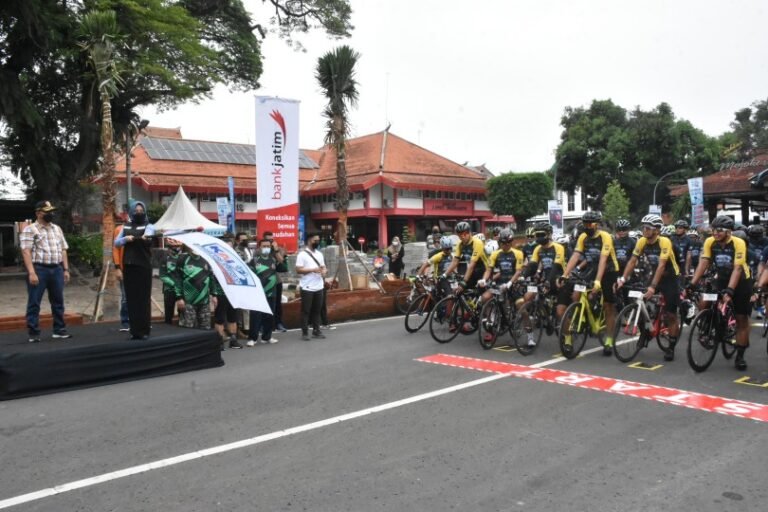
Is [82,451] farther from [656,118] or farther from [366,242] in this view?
[656,118]

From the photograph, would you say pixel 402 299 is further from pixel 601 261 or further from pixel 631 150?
pixel 631 150

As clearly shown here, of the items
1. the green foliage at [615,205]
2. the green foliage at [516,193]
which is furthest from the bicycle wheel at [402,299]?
the green foliage at [516,193]

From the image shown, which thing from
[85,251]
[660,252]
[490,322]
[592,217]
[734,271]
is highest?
[592,217]

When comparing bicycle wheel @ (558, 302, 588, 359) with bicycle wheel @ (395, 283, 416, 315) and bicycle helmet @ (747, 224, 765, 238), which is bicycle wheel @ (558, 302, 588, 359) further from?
bicycle wheel @ (395, 283, 416, 315)

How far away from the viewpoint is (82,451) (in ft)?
16.1

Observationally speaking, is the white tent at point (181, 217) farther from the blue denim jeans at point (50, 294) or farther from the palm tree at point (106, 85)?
the blue denim jeans at point (50, 294)

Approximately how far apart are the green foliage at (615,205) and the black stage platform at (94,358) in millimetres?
39669

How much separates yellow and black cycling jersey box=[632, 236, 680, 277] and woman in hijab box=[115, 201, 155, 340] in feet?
21.6

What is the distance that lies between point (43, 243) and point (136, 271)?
52.4 inches

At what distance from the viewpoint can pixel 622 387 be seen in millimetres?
6770

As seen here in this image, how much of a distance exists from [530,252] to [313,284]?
13.4 feet

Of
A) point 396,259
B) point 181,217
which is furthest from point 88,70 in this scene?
point 396,259

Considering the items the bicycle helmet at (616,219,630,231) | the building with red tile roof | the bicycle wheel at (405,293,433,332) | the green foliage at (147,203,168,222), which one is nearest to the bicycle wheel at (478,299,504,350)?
the bicycle wheel at (405,293,433,332)

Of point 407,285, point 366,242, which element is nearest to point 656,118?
point 366,242
